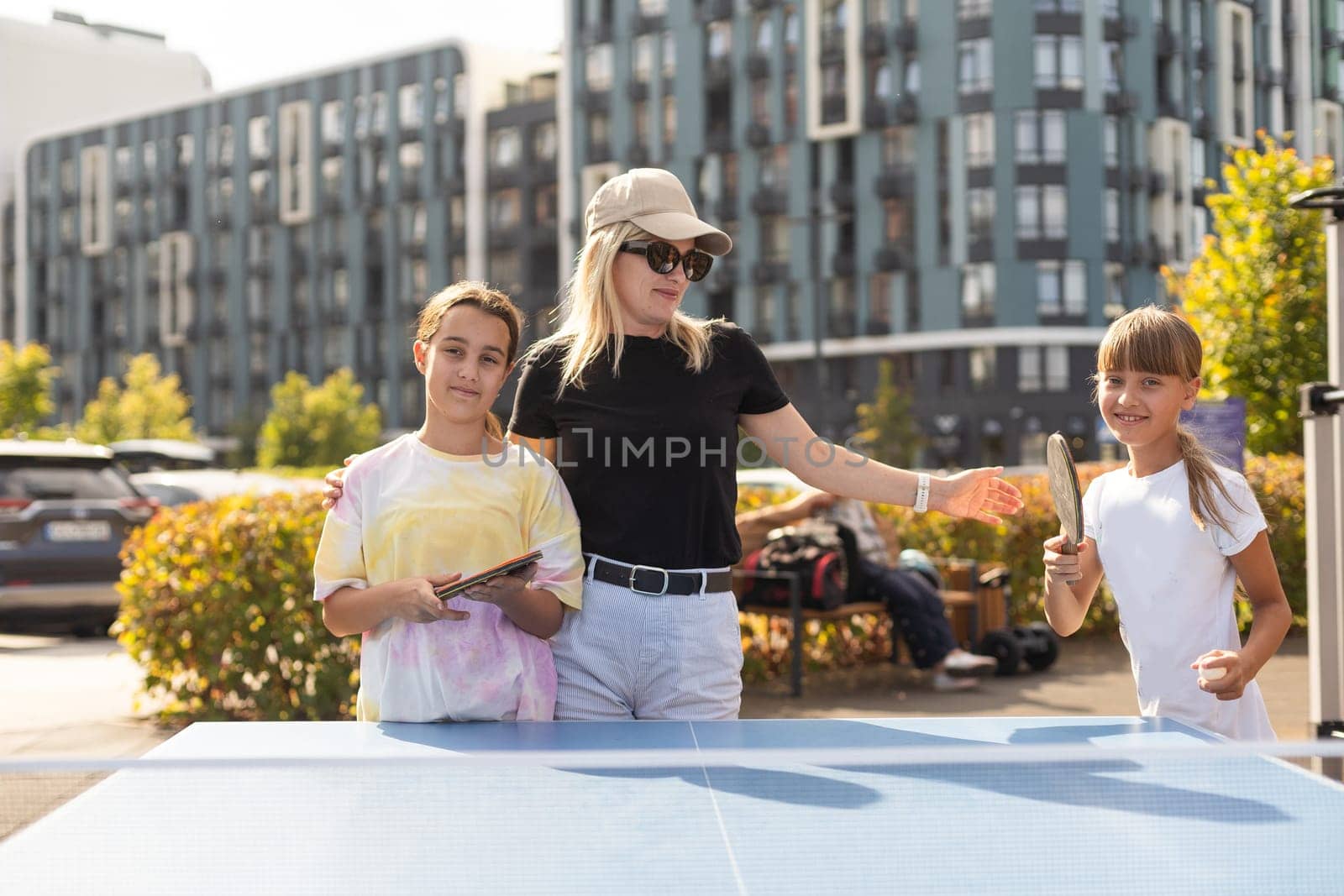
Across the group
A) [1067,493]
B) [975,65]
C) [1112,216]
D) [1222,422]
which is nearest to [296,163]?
[975,65]

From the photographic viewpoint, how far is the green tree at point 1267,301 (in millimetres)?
13273

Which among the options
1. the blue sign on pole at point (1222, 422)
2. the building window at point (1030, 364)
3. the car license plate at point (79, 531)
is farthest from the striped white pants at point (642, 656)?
the building window at point (1030, 364)

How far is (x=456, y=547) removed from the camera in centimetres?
288

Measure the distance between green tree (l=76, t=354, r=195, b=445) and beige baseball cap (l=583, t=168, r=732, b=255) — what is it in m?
67.9

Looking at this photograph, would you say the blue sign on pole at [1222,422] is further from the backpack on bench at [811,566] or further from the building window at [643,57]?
the building window at [643,57]

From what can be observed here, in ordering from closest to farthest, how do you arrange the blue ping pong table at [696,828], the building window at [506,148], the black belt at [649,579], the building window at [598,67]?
the blue ping pong table at [696,828] < the black belt at [649,579] < the building window at [598,67] < the building window at [506,148]

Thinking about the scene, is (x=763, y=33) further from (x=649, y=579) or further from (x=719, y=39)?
(x=649, y=579)

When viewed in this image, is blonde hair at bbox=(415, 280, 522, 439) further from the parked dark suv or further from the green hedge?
the parked dark suv

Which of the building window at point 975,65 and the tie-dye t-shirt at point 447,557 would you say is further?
the building window at point 975,65

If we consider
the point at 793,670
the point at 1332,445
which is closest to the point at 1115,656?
the point at 793,670

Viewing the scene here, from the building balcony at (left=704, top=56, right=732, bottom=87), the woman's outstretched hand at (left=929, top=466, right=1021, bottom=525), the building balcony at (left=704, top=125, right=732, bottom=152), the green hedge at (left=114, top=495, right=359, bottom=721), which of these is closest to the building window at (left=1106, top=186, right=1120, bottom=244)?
the building balcony at (left=704, top=125, right=732, bottom=152)

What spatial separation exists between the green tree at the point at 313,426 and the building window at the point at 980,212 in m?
27.2

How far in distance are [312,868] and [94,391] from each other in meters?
88.7

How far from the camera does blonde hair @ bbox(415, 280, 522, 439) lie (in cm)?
300
